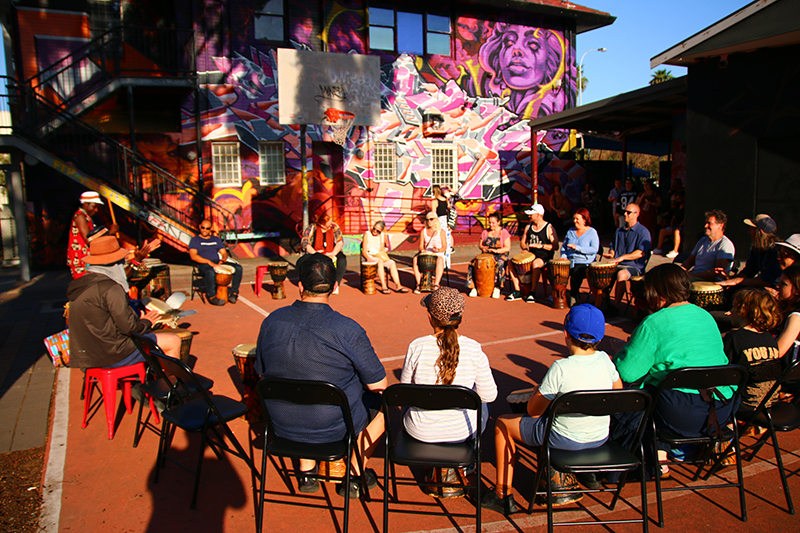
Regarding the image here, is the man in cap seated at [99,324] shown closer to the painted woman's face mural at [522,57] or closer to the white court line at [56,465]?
the white court line at [56,465]

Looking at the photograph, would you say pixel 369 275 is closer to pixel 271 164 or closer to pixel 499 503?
pixel 499 503

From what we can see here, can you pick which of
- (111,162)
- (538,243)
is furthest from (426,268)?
(111,162)

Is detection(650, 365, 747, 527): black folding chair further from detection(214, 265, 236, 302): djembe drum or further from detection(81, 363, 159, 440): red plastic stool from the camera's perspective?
detection(214, 265, 236, 302): djembe drum

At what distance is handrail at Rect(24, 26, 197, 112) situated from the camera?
1374 cm

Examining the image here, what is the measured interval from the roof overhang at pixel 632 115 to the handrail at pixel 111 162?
996 cm

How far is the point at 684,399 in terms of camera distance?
338 centimetres

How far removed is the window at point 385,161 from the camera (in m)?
17.5

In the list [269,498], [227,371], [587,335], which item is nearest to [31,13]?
[227,371]

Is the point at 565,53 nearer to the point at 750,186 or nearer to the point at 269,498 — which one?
the point at 750,186

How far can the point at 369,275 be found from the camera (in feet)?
34.4

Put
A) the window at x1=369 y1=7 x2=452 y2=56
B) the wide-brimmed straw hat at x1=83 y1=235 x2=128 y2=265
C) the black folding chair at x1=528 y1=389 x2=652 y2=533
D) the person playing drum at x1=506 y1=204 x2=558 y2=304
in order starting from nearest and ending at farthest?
the black folding chair at x1=528 y1=389 x2=652 y2=533 < the wide-brimmed straw hat at x1=83 y1=235 x2=128 y2=265 < the person playing drum at x1=506 y1=204 x2=558 y2=304 < the window at x1=369 y1=7 x2=452 y2=56

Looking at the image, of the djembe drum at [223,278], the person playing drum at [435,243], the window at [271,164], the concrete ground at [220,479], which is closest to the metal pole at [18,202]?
the djembe drum at [223,278]

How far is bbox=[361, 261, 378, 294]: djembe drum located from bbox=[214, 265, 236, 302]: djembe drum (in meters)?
2.45

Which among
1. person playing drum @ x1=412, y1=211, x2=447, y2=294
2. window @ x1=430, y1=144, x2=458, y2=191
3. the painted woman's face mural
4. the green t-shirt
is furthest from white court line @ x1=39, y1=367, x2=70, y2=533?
the painted woman's face mural
